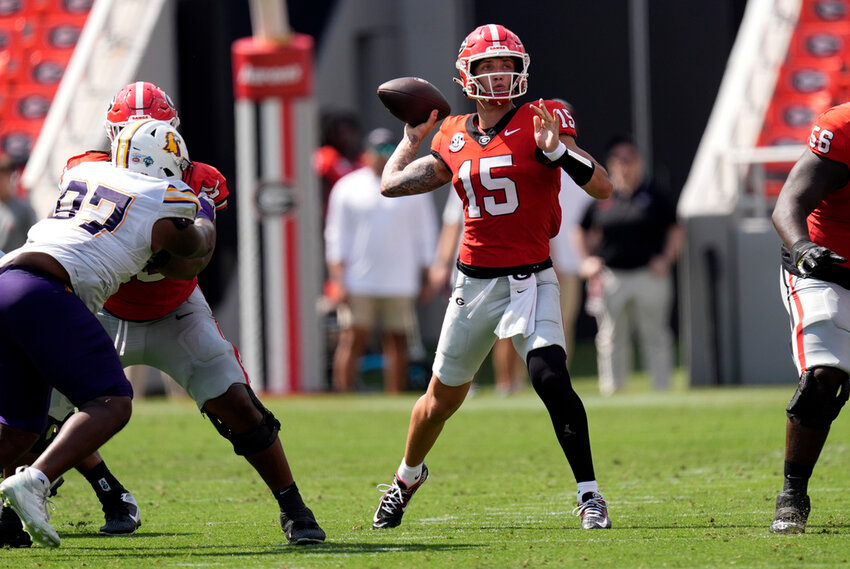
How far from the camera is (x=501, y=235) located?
623 centimetres

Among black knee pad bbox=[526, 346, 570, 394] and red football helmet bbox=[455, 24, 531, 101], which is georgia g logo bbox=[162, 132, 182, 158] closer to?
red football helmet bbox=[455, 24, 531, 101]

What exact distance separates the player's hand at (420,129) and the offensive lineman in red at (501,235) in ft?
0.37

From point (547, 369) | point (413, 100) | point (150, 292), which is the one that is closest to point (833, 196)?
point (547, 369)

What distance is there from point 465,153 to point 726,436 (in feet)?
12.3

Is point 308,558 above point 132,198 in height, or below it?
below

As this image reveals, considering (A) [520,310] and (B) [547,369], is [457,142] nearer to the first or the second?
(A) [520,310]

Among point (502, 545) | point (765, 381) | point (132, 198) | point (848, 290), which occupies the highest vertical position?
point (132, 198)

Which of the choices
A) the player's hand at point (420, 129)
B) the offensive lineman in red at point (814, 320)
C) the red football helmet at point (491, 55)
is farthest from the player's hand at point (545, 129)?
the offensive lineman in red at point (814, 320)

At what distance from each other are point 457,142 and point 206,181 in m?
1.03

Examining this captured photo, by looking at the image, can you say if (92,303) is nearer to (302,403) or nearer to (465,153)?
(465,153)

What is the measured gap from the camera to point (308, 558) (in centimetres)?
534

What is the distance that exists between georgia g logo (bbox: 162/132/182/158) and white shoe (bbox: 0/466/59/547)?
1225 millimetres

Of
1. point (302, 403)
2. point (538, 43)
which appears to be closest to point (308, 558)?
point (302, 403)

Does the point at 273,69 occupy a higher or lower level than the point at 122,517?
higher
